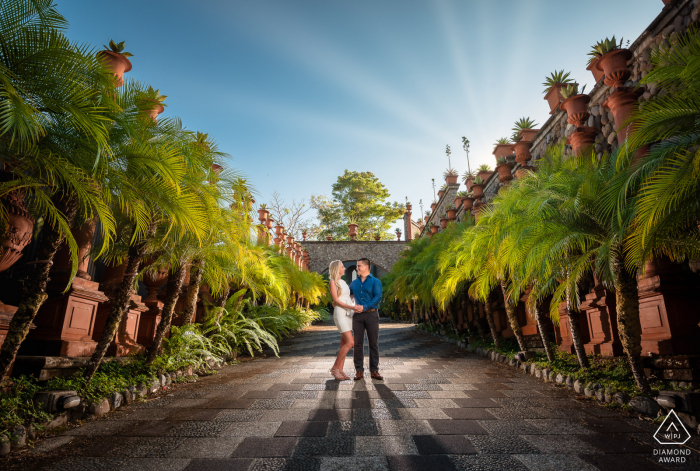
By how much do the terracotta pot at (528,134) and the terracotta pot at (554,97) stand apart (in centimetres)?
112

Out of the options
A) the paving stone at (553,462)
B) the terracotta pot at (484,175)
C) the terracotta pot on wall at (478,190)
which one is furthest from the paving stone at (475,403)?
the terracotta pot at (484,175)

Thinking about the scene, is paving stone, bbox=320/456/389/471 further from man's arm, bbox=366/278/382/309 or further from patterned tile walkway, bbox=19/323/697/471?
man's arm, bbox=366/278/382/309

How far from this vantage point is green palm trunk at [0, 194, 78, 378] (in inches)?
126

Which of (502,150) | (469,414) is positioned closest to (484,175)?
(502,150)

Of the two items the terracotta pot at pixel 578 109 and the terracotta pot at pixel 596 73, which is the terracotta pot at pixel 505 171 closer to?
the terracotta pot at pixel 596 73

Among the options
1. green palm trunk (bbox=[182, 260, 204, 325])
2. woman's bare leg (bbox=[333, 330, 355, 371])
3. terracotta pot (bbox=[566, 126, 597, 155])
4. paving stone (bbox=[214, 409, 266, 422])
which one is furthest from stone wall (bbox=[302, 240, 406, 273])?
paving stone (bbox=[214, 409, 266, 422])

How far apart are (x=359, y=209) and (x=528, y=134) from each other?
27.1 metres

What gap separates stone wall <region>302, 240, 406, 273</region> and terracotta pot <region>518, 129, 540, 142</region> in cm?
2158

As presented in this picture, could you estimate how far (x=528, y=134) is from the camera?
Answer: 367 inches

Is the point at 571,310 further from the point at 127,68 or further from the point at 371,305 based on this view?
the point at 127,68

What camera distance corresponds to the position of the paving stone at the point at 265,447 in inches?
105

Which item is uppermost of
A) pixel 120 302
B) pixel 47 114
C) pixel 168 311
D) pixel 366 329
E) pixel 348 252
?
pixel 348 252

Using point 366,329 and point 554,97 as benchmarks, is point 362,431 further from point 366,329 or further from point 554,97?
point 554,97

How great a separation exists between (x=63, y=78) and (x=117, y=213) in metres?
2.19
